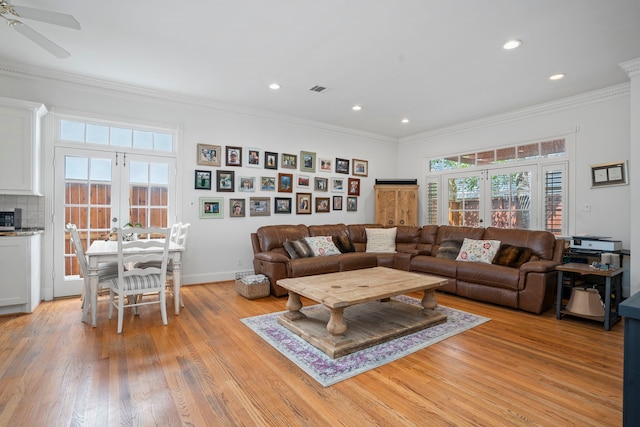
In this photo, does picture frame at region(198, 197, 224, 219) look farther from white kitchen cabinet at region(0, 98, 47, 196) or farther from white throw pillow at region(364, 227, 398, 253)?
white throw pillow at region(364, 227, 398, 253)

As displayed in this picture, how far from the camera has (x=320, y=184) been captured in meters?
6.22

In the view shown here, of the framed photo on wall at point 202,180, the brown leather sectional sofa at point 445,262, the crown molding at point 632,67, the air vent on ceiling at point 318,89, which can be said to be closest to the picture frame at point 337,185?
the brown leather sectional sofa at point 445,262

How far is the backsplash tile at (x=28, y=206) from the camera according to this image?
12.4 feet

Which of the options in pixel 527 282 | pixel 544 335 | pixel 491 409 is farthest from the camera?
pixel 527 282

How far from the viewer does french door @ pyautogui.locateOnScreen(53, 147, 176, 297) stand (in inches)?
162

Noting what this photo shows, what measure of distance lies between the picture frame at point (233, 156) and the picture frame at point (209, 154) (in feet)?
0.42

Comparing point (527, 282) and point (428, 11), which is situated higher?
point (428, 11)

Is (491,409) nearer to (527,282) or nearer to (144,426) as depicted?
(144,426)

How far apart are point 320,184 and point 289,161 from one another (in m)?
0.78

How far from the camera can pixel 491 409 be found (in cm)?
191

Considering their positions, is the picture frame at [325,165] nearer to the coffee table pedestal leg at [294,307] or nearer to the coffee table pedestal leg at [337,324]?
the coffee table pedestal leg at [294,307]

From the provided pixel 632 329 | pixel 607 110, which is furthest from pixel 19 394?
pixel 607 110

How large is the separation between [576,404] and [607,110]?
4.15 meters

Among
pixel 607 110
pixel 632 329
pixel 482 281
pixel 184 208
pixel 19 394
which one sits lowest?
pixel 19 394
